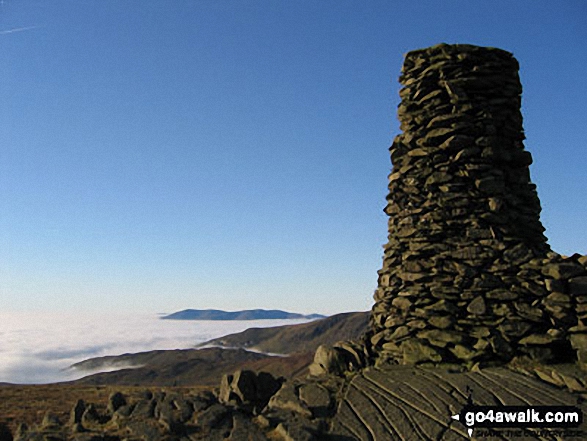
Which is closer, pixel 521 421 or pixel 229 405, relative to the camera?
pixel 521 421

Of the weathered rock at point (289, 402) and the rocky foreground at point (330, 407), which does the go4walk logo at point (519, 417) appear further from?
the weathered rock at point (289, 402)

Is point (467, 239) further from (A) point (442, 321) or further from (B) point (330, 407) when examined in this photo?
(B) point (330, 407)

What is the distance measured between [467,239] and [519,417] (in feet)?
17.7

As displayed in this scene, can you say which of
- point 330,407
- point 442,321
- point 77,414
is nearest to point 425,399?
point 330,407

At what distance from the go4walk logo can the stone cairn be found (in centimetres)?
262

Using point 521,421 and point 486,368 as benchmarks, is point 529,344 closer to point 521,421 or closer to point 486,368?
point 486,368

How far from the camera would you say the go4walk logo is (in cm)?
1011

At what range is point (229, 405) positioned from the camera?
37.8 feet

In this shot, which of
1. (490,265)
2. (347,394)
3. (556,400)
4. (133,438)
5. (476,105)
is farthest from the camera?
(476,105)

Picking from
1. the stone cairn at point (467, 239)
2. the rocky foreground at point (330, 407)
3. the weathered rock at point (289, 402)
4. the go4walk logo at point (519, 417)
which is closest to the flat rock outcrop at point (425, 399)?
the rocky foreground at point (330, 407)

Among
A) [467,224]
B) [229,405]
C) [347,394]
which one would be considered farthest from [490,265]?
[229,405]

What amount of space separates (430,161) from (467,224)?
222 centimetres

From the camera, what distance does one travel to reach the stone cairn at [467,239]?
13.3 metres

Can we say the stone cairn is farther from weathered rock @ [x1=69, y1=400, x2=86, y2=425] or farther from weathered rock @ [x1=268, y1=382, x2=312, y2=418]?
weathered rock @ [x1=69, y1=400, x2=86, y2=425]
